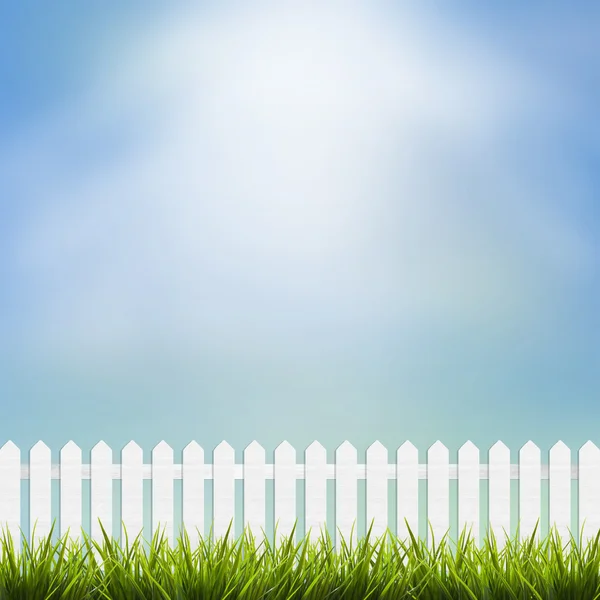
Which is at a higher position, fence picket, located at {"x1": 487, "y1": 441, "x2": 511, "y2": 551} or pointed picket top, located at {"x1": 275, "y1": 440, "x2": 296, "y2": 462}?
pointed picket top, located at {"x1": 275, "y1": 440, "x2": 296, "y2": 462}

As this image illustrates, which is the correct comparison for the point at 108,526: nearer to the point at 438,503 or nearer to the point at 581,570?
the point at 438,503

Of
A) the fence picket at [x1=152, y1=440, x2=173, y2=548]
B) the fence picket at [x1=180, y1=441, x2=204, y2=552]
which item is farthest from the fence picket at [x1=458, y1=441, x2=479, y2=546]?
the fence picket at [x1=152, y1=440, x2=173, y2=548]

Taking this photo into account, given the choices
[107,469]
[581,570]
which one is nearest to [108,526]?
[107,469]

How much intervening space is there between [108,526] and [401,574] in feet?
10.4

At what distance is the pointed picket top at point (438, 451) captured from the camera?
555cm

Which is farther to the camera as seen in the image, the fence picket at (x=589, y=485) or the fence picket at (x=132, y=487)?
the fence picket at (x=589, y=485)

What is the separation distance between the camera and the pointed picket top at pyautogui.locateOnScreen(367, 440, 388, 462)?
18.1ft

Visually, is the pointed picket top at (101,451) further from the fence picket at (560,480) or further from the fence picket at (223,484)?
the fence picket at (560,480)

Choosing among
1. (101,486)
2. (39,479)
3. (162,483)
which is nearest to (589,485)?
(162,483)

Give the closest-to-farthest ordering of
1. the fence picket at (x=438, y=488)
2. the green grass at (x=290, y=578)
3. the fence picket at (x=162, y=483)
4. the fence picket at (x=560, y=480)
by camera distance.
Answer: the green grass at (x=290, y=578)
the fence picket at (x=162, y=483)
the fence picket at (x=438, y=488)
the fence picket at (x=560, y=480)

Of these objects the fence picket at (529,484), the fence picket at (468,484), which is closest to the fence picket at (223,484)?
the fence picket at (468,484)

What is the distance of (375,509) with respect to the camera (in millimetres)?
5469

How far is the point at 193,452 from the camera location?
546cm

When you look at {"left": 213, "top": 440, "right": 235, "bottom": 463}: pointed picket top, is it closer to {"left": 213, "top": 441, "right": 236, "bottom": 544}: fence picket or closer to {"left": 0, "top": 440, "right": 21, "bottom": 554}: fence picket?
{"left": 213, "top": 441, "right": 236, "bottom": 544}: fence picket
